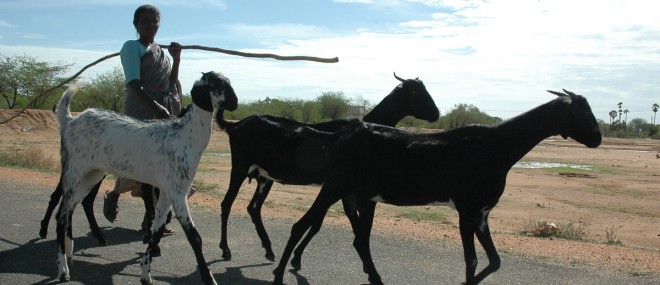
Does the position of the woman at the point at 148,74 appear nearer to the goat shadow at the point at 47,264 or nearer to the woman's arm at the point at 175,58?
the woman's arm at the point at 175,58

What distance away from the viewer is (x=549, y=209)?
1808cm

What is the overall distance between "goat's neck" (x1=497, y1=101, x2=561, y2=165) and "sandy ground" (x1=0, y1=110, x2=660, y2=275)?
7.79ft

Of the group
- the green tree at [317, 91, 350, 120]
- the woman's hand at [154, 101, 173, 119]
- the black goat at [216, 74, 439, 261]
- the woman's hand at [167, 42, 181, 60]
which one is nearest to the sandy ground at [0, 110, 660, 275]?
the black goat at [216, 74, 439, 261]

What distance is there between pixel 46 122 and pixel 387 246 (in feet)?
134

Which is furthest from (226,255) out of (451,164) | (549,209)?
(549,209)

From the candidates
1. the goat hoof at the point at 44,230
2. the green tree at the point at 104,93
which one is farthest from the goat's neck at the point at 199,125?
the green tree at the point at 104,93

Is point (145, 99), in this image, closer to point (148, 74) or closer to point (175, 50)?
point (148, 74)

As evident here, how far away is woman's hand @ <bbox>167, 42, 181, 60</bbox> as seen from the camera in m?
7.25

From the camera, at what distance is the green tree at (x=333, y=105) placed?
6252 cm

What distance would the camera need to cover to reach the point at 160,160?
19.5 ft

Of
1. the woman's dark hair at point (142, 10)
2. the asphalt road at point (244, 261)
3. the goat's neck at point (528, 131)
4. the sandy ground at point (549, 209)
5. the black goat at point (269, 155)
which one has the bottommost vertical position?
the sandy ground at point (549, 209)

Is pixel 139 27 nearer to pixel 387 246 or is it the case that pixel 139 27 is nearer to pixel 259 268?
pixel 259 268

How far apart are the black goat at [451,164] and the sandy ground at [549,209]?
2.41 m

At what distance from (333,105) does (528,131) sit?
188 ft
